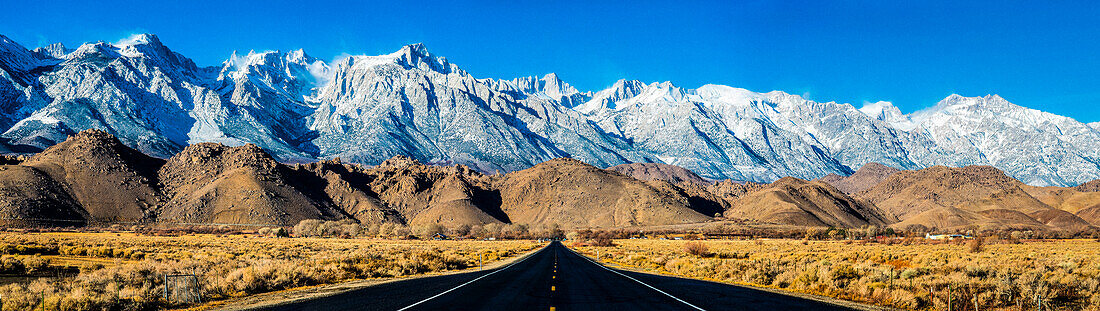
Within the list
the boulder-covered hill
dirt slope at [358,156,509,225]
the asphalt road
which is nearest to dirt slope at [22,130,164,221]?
the boulder-covered hill

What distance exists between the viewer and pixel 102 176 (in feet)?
446

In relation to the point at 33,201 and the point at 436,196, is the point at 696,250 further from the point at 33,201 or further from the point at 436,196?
the point at 436,196

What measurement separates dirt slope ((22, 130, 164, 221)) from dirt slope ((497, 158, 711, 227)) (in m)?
87.0

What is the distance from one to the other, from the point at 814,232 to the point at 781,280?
98.2 metres

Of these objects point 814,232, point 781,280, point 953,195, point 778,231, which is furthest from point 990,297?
point 953,195

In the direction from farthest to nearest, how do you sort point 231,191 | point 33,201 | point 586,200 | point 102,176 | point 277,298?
1. point 586,200
2. point 231,191
3. point 102,176
4. point 33,201
5. point 277,298

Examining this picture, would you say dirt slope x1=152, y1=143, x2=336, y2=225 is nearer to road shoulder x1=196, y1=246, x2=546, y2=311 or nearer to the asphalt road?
road shoulder x1=196, y1=246, x2=546, y2=311

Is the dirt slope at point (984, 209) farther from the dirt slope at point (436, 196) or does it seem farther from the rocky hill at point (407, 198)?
the dirt slope at point (436, 196)

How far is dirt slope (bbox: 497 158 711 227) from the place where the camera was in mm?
159000

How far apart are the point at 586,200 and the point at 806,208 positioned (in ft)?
197

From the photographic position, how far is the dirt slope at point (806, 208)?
159 m

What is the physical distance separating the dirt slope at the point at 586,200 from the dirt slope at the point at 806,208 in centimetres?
1829

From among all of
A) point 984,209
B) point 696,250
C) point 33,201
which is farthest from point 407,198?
point 984,209

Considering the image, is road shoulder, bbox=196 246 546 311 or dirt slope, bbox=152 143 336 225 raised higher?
dirt slope, bbox=152 143 336 225
